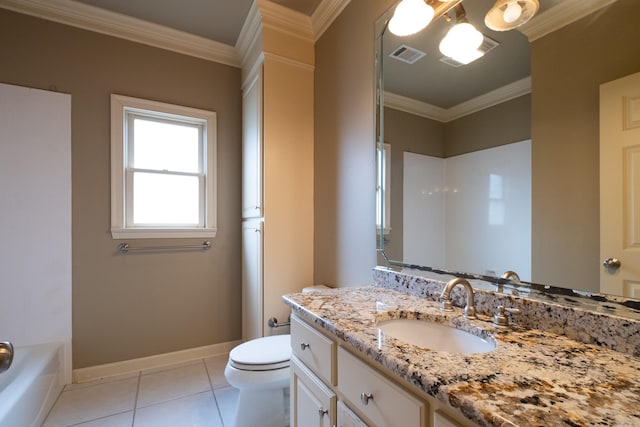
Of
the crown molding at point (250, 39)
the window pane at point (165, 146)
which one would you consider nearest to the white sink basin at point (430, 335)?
the crown molding at point (250, 39)

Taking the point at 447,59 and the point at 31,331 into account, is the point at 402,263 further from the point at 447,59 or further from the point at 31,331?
the point at 31,331

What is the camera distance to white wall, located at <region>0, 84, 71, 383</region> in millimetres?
1887

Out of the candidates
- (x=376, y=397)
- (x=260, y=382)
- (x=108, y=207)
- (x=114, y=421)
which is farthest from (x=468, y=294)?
(x=108, y=207)

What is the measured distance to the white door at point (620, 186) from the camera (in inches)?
28.3

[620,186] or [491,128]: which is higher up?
[491,128]

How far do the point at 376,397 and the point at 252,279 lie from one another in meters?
1.62

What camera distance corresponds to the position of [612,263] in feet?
2.49

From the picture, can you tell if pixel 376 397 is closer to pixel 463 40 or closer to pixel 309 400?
pixel 309 400

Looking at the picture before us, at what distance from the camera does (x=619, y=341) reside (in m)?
0.69

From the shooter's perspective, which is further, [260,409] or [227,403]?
[227,403]

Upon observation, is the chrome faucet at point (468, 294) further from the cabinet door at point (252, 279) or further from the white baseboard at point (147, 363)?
the white baseboard at point (147, 363)

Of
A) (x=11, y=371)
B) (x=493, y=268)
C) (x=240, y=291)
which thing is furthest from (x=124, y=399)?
(x=493, y=268)

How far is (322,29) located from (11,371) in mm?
2780

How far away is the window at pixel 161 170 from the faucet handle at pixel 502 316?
7.02 feet
